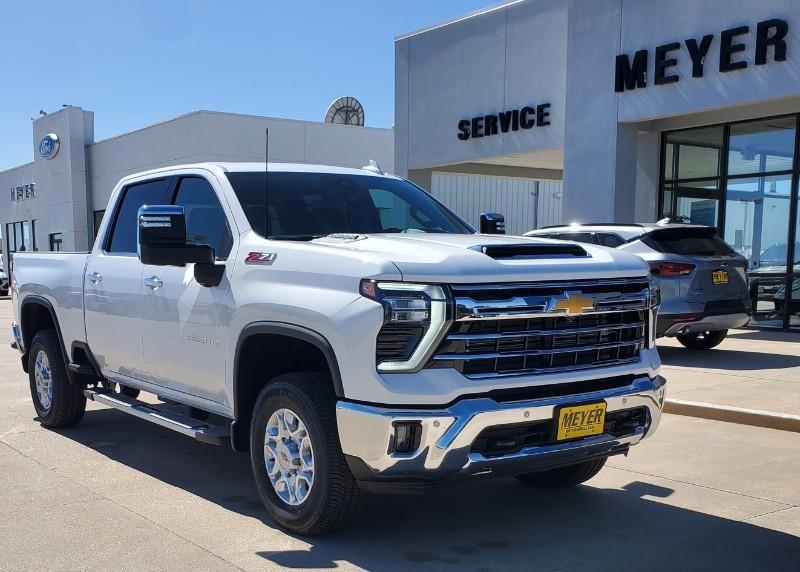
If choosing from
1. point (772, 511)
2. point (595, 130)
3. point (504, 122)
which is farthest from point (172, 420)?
point (504, 122)

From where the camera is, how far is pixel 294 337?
422 centimetres

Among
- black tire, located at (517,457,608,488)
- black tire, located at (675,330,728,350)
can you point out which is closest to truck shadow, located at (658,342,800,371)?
black tire, located at (675,330,728,350)

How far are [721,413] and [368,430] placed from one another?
4762 millimetres

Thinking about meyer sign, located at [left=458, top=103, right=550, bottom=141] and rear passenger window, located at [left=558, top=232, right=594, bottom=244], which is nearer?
rear passenger window, located at [left=558, top=232, right=594, bottom=244]

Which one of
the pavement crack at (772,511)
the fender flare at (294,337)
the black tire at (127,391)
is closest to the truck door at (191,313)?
the fender flare at (294,337)

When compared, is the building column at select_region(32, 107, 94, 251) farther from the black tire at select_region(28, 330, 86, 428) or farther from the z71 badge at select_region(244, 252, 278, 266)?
the z71 badge at select_region(244, 252, 278, 266)

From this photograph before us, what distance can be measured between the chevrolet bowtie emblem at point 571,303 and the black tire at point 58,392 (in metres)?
4.48

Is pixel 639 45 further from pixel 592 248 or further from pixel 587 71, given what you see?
pixel 592 248

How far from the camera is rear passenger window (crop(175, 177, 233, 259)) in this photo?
16.8 ft

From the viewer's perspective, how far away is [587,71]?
600 inches

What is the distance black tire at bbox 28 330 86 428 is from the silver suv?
21.4 ft

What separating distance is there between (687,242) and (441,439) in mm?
7596

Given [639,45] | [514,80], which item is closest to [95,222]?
[514,80]

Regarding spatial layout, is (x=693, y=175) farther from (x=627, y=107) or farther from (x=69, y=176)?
(x=69, y=176)
